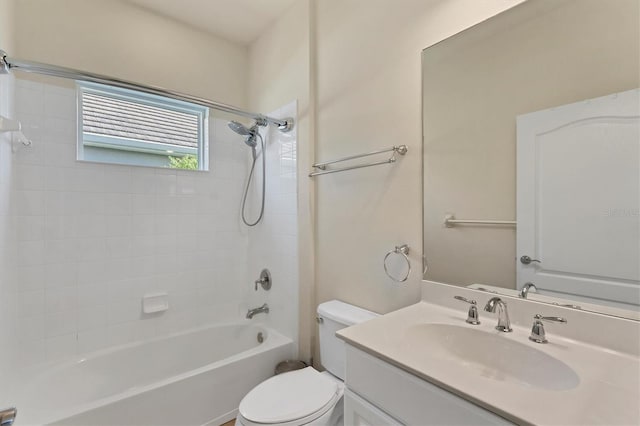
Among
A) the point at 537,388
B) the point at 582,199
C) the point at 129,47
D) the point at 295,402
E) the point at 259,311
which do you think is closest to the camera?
the point at 537,388

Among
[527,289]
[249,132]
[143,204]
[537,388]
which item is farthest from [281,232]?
[537,388]

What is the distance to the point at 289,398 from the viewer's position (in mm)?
1308

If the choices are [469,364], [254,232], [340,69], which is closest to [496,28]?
[340,69]

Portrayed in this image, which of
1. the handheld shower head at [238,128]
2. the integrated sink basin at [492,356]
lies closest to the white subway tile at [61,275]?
the handheld shower head at [238,128]

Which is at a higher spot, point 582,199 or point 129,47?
point 129,47

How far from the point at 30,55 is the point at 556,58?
273 cm

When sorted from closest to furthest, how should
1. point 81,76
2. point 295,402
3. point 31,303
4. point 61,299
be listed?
point 295,402, point 81,76, point 31,303, point 61,299

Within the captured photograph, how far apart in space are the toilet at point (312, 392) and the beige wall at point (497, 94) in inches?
23.5

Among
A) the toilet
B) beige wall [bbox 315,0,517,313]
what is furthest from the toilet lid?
beige wall [bbox 315,0,517,313]

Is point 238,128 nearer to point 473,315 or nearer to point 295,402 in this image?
point 295,402

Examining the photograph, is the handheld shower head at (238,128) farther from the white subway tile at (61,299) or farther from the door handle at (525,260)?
the door handle at (525,260)

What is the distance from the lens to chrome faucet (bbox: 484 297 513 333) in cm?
101

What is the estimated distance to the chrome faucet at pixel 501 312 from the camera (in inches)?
39.8

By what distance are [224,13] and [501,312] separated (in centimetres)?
256
